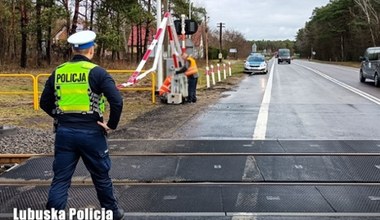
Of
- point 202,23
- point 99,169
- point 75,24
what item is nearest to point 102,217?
point 99,169

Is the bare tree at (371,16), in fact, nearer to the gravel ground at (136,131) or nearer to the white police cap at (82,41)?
the gravel ground at (136,131)

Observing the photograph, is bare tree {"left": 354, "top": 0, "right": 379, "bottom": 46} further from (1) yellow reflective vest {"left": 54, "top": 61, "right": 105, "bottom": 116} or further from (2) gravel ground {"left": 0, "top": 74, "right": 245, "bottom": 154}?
(1) yellow reflective vest {"left": 54, "top": 61, "right": 105, "bottom": 116}

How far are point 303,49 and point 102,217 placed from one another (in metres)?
163

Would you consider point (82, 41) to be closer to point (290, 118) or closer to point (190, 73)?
point (290, 118)

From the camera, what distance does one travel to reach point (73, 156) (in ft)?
14.8

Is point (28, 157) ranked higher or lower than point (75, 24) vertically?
lower

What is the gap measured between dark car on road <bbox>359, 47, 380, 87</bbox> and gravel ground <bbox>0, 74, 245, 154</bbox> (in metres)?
12.0

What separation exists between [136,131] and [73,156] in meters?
5.95

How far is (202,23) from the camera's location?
213ft

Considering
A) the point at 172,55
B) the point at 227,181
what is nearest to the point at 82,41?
the point at 227,181

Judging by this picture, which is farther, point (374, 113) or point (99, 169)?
point (374, 113)

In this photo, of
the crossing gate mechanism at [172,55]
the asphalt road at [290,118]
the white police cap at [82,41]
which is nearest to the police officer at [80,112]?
the white police cap at [82,41]

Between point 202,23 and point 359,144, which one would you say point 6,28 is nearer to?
point 202,23

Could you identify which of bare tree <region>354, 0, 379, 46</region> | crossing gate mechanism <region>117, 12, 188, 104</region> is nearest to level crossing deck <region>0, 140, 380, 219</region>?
crossing gate mechanism <region>117, 12, 188, 104</region>
